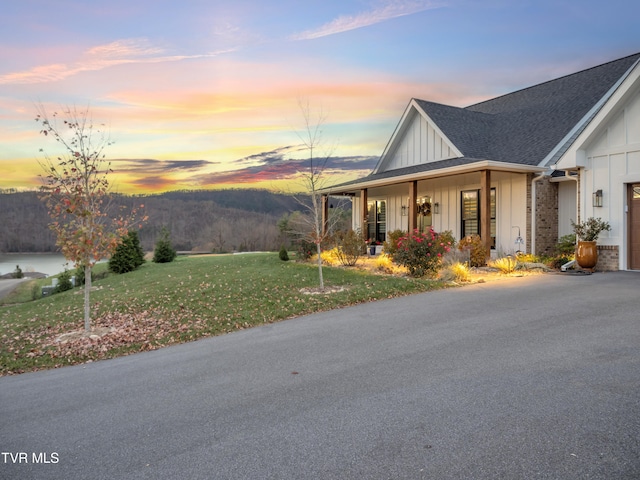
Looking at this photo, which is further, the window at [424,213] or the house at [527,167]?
the window at [424,213]

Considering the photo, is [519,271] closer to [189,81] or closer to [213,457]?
[213,457]

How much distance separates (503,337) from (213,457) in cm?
457

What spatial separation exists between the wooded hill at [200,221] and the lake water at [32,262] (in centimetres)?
72

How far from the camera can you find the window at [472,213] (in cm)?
1609

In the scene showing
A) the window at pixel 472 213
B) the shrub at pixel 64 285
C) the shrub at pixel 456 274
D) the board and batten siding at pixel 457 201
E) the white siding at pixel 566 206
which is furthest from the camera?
the shrub at pixel 64 285

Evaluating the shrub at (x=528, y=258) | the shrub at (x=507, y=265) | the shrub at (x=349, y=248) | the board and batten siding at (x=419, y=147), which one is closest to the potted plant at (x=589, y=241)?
the shrub at (x=528, y=258)

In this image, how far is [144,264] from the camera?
22.3 m

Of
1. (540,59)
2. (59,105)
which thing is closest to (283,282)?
(59,105)

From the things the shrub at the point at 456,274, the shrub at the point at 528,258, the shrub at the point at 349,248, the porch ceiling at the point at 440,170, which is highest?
the porch ceiling at the point at 440,170

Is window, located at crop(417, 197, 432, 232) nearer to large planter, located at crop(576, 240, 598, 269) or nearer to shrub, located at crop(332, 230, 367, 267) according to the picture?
shrub, located at crop(332, 230, 367, 267)

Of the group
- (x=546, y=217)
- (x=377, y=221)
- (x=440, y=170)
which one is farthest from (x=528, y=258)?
(x=377, y=221)

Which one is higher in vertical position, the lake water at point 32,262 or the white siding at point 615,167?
the white siding at point 615,167

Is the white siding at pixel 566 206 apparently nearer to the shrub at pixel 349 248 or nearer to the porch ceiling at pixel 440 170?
the porch ceiling at pixel 440 170

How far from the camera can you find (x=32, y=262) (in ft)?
126
